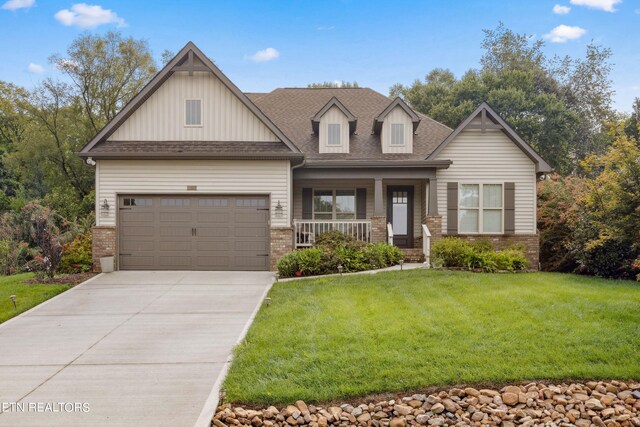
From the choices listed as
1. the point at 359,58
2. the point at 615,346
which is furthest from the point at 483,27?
the point at 615,346

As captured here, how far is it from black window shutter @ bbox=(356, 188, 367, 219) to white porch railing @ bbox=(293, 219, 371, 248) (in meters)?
1.05

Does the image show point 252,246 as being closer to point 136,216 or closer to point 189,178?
point 189,178

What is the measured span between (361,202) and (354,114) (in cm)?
399

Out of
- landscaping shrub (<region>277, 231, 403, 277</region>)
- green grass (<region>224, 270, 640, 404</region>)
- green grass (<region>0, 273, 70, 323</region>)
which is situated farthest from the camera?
landscaping shrub (<region>277, 231, 403, 277</region>)

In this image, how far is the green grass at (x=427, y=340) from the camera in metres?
5.28

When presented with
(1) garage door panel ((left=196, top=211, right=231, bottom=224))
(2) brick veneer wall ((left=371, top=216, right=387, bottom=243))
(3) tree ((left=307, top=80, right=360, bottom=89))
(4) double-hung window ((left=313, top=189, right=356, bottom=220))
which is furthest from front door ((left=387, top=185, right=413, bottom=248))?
(3) tree ((left=307, top=80, right=360, bottom=89))

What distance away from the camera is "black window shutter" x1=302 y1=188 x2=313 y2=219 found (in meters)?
16.7

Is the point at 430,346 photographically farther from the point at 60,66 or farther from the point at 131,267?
the point at 60,66

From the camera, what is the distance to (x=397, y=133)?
15977 mm

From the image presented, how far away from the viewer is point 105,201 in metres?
13.7

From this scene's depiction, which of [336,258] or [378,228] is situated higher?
[378,228]

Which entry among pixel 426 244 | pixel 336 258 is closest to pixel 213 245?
pixel 336 258

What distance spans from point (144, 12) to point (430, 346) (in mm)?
17013

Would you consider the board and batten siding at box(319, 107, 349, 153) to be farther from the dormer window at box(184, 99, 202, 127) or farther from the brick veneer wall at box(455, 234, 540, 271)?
the brick veneer wall at box(455, 234, 540, 271)
